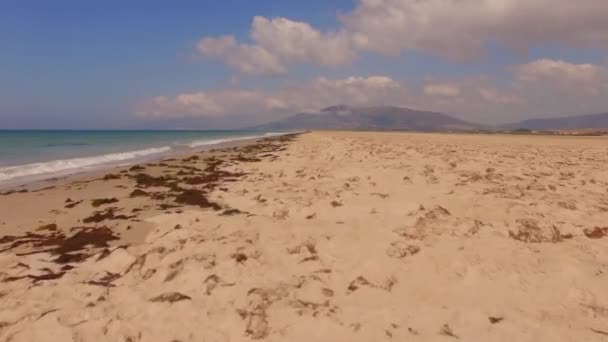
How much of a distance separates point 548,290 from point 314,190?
199 inches

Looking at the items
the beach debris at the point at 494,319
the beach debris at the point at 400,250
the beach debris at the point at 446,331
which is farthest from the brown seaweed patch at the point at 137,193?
the beach debris at the point at 494,319

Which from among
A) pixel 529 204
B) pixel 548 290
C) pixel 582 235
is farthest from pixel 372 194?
pixel 548 290

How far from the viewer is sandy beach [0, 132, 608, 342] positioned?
10.1 feet

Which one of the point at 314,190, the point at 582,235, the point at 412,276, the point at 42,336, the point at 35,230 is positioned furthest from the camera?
the point at 314,190

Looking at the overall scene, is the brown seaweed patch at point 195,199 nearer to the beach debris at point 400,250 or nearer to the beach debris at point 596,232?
the beach debris at point 400,250

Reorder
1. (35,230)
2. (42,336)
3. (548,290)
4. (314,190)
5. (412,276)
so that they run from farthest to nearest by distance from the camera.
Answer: (314,190)
(35,230)
(412,276)
(548,290)
(42,336)

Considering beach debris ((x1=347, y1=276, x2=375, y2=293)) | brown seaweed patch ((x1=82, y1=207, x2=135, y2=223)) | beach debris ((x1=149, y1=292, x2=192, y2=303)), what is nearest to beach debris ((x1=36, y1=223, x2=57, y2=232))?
brown seaweed patch ((x1=82, y1=207, x2=135, y2=223))

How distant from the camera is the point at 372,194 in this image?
7609 millimetres

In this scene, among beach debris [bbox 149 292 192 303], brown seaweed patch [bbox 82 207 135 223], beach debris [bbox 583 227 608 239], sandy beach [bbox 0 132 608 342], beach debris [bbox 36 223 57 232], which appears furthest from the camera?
brown seaweed patch [bbox 82 207 135 223]

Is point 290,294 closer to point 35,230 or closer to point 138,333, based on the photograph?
point 138,333

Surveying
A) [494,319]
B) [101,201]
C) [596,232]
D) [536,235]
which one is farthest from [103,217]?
[596,232]

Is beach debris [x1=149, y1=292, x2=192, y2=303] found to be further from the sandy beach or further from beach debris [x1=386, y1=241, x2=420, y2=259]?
beach debris [x1=386, y1=241, x2=420, y2=259]

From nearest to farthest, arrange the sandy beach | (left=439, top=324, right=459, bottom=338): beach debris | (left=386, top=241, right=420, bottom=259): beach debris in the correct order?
1. (left=439, top=324, right=459, bottom=338): beach debris
2. the sandy beach
3. (left=386, top=241, right=420, bottom=259): beach debris

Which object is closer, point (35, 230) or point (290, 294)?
point (290, 294)
